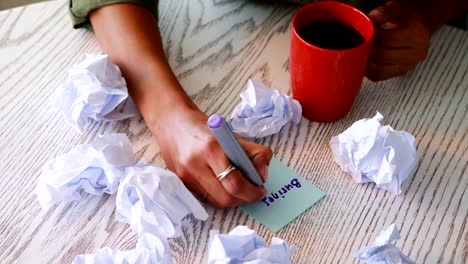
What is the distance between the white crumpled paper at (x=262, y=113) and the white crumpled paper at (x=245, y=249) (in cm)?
17

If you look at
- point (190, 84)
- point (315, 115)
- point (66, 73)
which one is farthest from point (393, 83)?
point (66, 73)

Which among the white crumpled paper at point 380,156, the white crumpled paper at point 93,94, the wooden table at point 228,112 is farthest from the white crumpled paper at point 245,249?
the white crumpled paper at point 93,94

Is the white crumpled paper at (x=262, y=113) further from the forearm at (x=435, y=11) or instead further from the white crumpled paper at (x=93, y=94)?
the forearm at (x=435, y=11)

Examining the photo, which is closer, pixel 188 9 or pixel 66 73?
pixel 66 73

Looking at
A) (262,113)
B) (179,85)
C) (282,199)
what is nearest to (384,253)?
(282,199)

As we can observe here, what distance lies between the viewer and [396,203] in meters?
0.64

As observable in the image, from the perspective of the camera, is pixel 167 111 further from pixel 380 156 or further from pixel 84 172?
pixel 380 156

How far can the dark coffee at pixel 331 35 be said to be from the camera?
27.3 inches

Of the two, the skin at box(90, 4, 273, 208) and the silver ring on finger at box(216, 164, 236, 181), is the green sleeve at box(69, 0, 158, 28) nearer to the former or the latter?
the skin at box(90, 4, 273, 208)

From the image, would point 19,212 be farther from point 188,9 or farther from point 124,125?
point 188,9

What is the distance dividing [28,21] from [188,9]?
0.25m

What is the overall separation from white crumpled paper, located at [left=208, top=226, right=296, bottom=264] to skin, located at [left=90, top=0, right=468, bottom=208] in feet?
0.21

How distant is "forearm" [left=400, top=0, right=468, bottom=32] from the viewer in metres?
0.86

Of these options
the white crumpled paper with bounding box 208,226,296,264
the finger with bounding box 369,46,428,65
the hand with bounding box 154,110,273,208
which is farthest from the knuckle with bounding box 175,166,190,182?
the finger with bounding box 369,46,428,65
